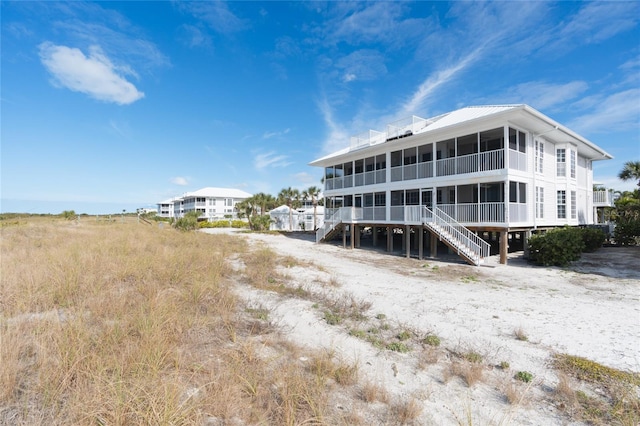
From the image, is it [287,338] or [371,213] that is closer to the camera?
[287,338]

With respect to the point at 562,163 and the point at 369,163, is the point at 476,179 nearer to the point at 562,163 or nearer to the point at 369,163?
the point at 562,163

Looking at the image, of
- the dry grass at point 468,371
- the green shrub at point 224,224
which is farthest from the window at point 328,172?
the green shrub at point 224,224

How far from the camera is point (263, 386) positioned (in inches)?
142

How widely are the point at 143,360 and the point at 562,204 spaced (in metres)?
22.3

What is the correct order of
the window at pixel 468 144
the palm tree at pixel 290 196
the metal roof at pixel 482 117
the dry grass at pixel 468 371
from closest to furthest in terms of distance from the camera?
the dry grass at pixel 468 371, the metal roof at pixel 482 117, the window at pixel 468 144, the palm tree at pixel 290 196

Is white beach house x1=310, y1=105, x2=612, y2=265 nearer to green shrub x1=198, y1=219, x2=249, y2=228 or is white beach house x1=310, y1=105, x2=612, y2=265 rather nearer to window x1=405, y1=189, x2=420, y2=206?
window x1=405, y1=189, x2=420, y2=206

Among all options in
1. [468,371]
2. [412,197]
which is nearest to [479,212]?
[412,197]

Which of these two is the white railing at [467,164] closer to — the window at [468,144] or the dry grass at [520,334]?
the window at [468,144]

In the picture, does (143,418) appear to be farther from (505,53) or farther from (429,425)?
(505,53)

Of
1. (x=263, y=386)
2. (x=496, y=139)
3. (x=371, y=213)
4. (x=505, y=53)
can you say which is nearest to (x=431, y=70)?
(x=505, y=53)

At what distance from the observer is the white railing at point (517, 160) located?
14066 mm

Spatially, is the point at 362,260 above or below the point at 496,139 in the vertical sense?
below

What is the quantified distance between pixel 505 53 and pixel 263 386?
67.5ft

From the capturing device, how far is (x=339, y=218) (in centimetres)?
2209
